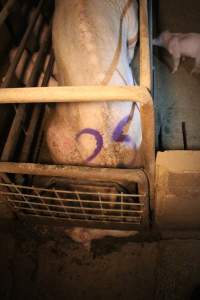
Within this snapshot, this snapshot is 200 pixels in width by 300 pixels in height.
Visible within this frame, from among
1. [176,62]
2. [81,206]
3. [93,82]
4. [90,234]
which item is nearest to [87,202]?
[81,206]

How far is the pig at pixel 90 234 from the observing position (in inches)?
93.0

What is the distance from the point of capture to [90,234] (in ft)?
7.75

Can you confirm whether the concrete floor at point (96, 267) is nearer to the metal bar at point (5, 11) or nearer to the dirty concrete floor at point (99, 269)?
the dirty concrete floor at point (99, 269)

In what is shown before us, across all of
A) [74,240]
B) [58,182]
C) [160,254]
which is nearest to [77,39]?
[58,182]

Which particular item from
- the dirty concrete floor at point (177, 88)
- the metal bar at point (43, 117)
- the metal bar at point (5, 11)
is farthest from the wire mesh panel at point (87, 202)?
the metal bar at point (5, 11)

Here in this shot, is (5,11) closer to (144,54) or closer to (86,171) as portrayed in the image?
(144,54)

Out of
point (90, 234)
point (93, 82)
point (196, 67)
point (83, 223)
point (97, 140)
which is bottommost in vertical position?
point (90, 234)

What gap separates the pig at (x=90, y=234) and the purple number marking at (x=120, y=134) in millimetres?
836

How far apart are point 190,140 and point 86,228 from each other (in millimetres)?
1167

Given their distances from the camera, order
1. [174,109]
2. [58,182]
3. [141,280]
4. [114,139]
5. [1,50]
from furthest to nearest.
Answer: [1,50] → [174,109] → [141,280] → [58,182] → [114,139]

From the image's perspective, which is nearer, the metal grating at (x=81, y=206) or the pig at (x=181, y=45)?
the metal grating at (x=81, y=206)

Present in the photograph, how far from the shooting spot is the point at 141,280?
2.24 meters

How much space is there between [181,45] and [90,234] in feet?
6.25

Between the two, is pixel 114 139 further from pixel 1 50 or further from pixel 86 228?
pixel 1 50
